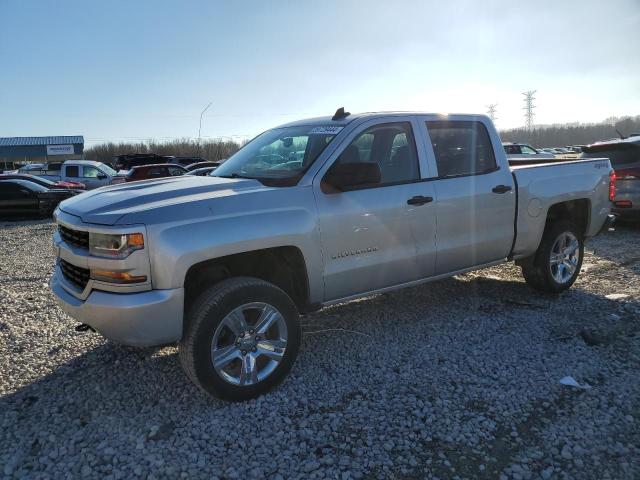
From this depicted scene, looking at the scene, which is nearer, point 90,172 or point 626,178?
point 626,178

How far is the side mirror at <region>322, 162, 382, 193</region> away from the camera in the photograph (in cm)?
379

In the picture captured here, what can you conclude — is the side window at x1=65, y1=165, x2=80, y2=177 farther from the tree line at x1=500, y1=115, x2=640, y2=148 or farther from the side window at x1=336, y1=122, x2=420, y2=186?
the tree line at x1=500, y1=115, x2=640, y2=148

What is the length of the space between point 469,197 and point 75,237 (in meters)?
3.31

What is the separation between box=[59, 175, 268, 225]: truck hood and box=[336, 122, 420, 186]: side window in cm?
95

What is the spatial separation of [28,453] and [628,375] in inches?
162

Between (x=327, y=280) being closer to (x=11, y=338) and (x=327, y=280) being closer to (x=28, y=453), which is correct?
(x=28, y=453)

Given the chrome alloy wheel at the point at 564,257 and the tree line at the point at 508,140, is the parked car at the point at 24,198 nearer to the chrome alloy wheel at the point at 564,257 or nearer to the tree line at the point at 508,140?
the chrome alloy wheel at the point at 564,257

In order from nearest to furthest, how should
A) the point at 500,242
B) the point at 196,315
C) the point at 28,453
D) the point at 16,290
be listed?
the point at 28,453 < the point at 196,315 < the point at 500,242 < the point at 16,290

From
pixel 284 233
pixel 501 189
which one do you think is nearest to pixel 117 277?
pixel 284 233

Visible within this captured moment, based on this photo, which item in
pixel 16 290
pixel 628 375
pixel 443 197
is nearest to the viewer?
pixel 628 375

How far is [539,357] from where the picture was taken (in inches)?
164

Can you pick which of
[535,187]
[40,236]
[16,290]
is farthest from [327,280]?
[40,236]

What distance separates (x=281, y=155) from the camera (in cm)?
446

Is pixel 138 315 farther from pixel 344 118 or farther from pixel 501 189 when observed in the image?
pixel 501 189
